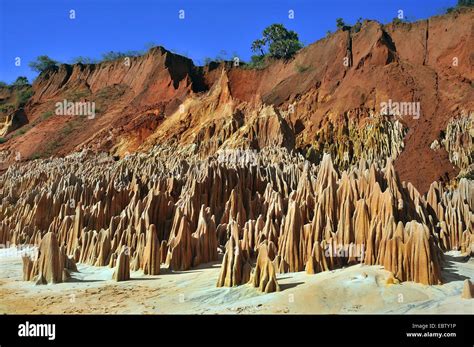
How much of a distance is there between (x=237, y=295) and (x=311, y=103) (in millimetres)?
27992

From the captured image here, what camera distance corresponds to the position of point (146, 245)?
13.6 meters

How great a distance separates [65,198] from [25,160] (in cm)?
2469

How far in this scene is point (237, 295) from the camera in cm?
1009

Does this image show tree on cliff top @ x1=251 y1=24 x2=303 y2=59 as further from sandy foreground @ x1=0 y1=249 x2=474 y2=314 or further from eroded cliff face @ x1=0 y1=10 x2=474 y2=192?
sandy foreground @ x1=0 y1=249 x2=474 y2=314

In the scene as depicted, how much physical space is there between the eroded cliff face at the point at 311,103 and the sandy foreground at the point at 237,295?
1651 centimetres

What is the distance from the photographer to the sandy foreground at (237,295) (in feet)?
28.3

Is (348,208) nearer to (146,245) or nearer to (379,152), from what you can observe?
(146,245)

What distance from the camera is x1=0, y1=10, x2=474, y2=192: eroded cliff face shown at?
29.7m
